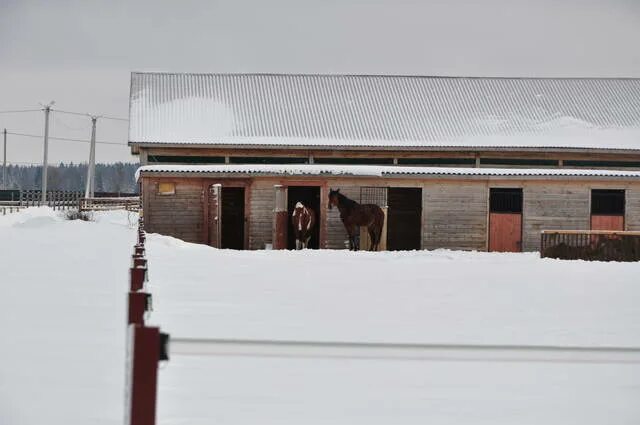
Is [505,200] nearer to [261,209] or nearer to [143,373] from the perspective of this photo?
[261,209]

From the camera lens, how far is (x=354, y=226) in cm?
2756

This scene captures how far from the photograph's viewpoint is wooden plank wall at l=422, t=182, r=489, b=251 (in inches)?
1134

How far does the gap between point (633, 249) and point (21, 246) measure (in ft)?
49.0

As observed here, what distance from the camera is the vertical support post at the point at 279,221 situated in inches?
1107

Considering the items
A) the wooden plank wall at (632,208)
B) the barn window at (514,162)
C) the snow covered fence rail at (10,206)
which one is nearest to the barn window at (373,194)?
the barn window at (514,162)

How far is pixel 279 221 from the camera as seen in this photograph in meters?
28.1

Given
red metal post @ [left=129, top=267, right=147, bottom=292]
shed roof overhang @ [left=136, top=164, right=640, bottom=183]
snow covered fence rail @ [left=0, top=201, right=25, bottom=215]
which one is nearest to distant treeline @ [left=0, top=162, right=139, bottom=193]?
snow covered fence rail @ [left=0, top=201, right=25, bottom=215]

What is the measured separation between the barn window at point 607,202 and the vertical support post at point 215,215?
10.9 m

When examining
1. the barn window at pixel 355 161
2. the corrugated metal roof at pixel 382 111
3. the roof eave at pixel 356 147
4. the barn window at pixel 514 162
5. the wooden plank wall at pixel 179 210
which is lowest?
the wooden plank wall at pixel 179 210

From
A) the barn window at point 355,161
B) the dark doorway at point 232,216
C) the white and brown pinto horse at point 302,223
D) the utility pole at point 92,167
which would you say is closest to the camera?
the white and brown pinto horse at point 302,223

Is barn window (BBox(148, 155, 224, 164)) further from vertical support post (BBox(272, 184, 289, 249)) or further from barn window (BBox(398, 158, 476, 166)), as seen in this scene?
barn window (BBox(398, 158, 476, 166))

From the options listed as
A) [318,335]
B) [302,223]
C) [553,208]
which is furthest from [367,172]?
[318,335]

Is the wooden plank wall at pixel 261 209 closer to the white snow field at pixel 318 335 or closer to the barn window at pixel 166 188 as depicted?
the barn window at pixel 166 188

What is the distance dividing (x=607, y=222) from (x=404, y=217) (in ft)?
20.0
